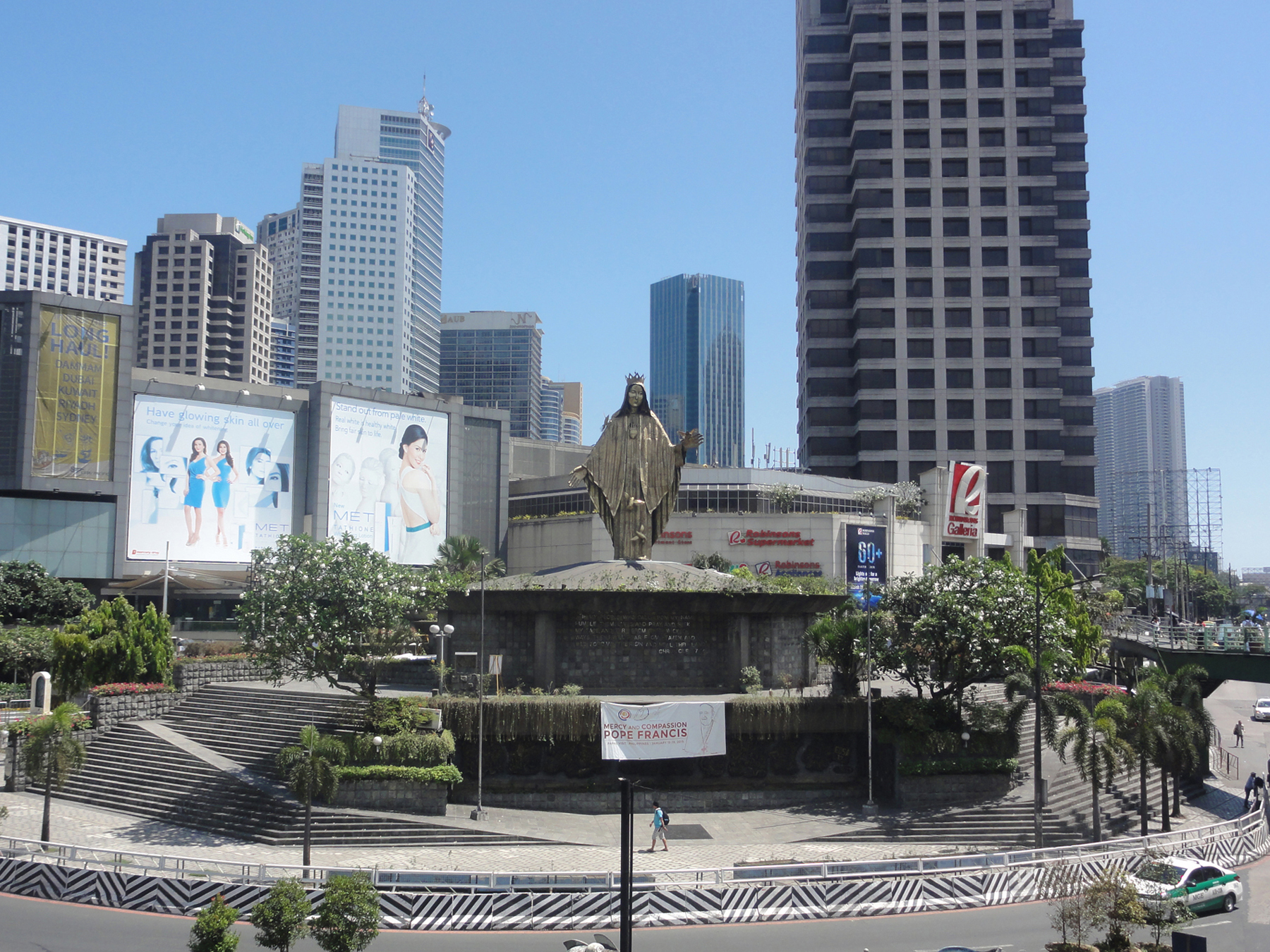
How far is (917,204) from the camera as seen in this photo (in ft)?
355

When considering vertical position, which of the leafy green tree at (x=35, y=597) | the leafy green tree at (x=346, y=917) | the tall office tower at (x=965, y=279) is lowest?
the leafy green tree at (x=346, y=917)

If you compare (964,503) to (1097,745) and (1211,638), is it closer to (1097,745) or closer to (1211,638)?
(1211,638)

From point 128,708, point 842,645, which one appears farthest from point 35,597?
point 842,645

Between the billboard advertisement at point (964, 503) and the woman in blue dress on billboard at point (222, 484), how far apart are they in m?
50.4

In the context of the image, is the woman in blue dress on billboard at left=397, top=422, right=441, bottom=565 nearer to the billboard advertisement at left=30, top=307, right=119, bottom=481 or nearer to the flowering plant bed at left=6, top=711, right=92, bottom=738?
the billboard advertisement at left=30, top=307, right=119, bottom=481

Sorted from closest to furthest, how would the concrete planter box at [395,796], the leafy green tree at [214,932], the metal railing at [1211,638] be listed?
1. the leafy green tree at [214,932]
2. the concrete planter box at [395,796]
3. the metal railing at [1211,638]

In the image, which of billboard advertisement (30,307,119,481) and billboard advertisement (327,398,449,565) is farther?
billboard advertisement (327,398,449,565)

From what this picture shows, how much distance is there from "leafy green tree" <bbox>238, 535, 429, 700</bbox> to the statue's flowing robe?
10322mm

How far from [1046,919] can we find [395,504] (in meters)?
61.0

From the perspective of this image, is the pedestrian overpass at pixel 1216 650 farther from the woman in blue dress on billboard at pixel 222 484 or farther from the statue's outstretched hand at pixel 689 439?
the woman in blue dress on billboard at pixel 222 484

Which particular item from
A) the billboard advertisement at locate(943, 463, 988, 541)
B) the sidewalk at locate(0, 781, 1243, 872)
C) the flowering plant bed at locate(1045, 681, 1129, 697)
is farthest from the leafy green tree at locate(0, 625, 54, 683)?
the billboard advertisement at locate(943, 463, 988, 541)

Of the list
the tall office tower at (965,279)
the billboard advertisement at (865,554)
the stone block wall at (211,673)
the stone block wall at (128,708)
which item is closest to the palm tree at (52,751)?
the stone block wall at (128,708)

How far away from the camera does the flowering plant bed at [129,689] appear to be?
38688 mm

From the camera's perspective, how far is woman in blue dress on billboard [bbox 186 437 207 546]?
70.4 metres
